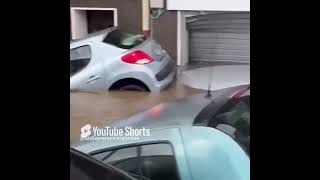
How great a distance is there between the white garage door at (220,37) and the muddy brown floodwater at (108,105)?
0.28m

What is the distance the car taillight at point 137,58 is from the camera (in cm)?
378

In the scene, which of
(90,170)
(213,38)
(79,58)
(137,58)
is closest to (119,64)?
(137,58)

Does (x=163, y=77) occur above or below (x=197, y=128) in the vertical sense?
Answer: above

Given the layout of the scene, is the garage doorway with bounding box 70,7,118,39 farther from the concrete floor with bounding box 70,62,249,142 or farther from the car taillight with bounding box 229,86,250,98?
the car taillight with bounding box 229,86,250,98

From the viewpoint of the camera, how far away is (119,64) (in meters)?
3.78

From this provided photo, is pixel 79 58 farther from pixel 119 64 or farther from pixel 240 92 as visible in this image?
pixel 240 92

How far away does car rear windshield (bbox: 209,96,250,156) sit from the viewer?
3635mm
